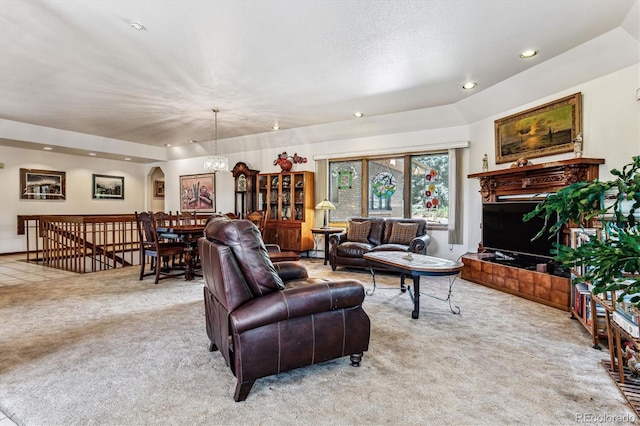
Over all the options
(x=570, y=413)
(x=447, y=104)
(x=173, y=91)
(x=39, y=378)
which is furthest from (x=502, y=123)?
(x=39, y=378)

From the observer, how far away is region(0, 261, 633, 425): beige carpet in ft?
5.73

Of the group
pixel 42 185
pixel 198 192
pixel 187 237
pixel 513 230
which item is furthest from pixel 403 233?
pixel 42 185

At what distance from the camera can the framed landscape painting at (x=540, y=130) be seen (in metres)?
3.88

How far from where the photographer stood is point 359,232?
583 centimetres

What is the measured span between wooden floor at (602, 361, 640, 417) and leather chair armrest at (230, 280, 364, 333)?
1599 mm

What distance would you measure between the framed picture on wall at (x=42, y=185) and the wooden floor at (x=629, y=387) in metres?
10.6

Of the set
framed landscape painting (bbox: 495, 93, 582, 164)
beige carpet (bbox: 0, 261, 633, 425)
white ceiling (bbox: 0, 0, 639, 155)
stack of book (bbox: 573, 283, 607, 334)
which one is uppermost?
white ceiling (bbox: 0, 0, 639, 155)

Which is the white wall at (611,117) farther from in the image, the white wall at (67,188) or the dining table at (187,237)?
the white wall at (67,188)

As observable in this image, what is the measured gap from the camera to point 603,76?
353 centimetres

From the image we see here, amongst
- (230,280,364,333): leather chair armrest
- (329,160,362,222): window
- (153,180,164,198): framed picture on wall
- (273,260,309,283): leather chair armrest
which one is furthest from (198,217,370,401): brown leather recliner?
(153,180,164,198): framed picture on wall

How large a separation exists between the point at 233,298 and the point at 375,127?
5.07 m

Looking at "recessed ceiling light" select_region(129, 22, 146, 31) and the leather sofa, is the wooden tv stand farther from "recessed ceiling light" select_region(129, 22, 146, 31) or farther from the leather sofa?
"recessed ceiling light" select_region(129, 22, 146, 31)

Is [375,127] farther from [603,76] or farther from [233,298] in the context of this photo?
[233,298]

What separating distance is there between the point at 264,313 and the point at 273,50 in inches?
107
